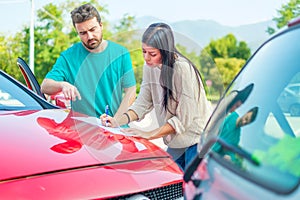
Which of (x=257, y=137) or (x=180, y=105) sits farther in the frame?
(x=180, y=105)

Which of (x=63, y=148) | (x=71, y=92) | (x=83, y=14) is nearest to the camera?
(x=63, y=148)

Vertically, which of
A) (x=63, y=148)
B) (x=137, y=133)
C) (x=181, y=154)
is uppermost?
(x=63, y=148)

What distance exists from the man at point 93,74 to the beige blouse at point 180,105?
4.0 inches

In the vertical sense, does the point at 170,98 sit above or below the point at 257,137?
below

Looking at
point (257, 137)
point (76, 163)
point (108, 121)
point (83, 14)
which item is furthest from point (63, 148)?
point (257, 137)

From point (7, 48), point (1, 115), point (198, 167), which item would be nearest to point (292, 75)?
point (198, 167)

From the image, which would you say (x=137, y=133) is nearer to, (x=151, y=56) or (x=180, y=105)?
(x=180, y=105)

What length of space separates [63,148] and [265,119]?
1.23 meters

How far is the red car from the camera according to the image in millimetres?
1984

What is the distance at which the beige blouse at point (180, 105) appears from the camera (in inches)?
94.7

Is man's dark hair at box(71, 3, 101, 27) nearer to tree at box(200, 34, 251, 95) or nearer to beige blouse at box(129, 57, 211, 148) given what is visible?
beige blouse at box(129, 57, 211, 148)

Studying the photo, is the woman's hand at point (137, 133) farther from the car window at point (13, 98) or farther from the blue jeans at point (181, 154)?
the car window at point (13, 98)

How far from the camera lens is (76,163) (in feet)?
7.09

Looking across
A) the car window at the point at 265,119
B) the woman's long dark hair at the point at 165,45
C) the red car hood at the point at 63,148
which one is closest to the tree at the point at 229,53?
the red car hood at the point at 63,148
